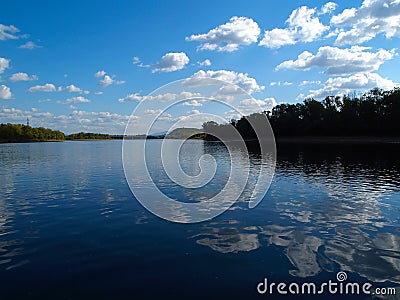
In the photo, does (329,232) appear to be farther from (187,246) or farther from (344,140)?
(344,140)

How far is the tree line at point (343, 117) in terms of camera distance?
393 feet

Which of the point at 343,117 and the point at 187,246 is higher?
the point at 343,117

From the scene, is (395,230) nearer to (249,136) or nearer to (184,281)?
(184,281)

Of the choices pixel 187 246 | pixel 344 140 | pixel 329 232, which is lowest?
pixel 187 246

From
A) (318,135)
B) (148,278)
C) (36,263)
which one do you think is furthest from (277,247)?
(318,135)

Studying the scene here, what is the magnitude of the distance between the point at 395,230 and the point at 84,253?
14.8 m

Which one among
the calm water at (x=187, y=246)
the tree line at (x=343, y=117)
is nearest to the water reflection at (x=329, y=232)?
the calm water at (x=187, y=246)

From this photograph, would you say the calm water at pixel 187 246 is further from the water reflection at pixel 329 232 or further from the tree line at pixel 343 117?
the tree line at pixel 343 117

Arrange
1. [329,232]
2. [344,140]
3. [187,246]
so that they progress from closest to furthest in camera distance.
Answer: [187,246] < [329,232] < [344,140]

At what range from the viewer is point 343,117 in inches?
5349

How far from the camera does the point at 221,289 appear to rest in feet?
29.8

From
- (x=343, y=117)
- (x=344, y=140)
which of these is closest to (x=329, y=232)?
(x=344, y=140)

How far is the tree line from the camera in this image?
4712 inches

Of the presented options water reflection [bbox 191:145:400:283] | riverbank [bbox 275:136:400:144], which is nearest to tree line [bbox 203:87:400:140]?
riverbank [bbox 275:136:400:144]
